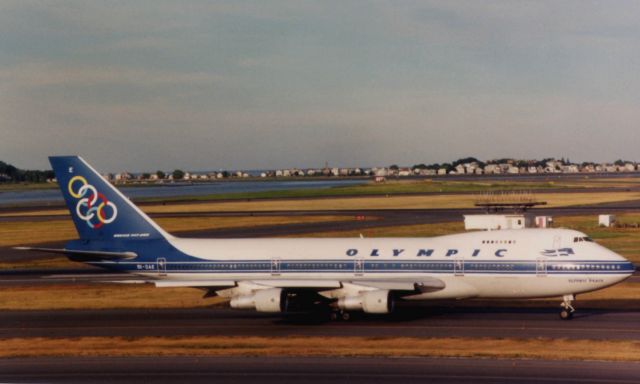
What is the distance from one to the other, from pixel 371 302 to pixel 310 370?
8057 millimetres

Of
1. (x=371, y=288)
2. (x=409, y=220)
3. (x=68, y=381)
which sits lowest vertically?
(x=68, y=381)

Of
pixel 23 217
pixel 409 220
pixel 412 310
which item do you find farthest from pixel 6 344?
pixel 23 217

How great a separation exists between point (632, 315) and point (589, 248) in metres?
4.67

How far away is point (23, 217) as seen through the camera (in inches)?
A: 4700

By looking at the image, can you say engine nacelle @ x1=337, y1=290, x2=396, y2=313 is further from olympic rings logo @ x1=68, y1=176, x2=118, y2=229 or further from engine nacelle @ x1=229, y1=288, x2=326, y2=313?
olympic rings logo @ x1=68, y1=176, x2=118, y2=229

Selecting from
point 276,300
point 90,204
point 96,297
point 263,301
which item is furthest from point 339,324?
point 96,297

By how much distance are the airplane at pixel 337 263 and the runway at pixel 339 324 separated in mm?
1043

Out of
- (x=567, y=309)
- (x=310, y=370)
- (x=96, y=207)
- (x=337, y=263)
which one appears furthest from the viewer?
(x=96, y=207)

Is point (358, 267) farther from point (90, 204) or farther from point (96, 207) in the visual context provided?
point (90, 204)

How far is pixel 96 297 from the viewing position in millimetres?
45906

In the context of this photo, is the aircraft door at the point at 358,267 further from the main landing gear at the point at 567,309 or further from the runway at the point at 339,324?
the main landing gear at the point at 567,309

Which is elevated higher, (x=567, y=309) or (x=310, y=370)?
(x=567, y=309)

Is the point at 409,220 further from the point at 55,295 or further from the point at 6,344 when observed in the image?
the point at 6,344

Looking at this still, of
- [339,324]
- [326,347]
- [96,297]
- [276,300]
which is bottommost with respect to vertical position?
[326,347]
